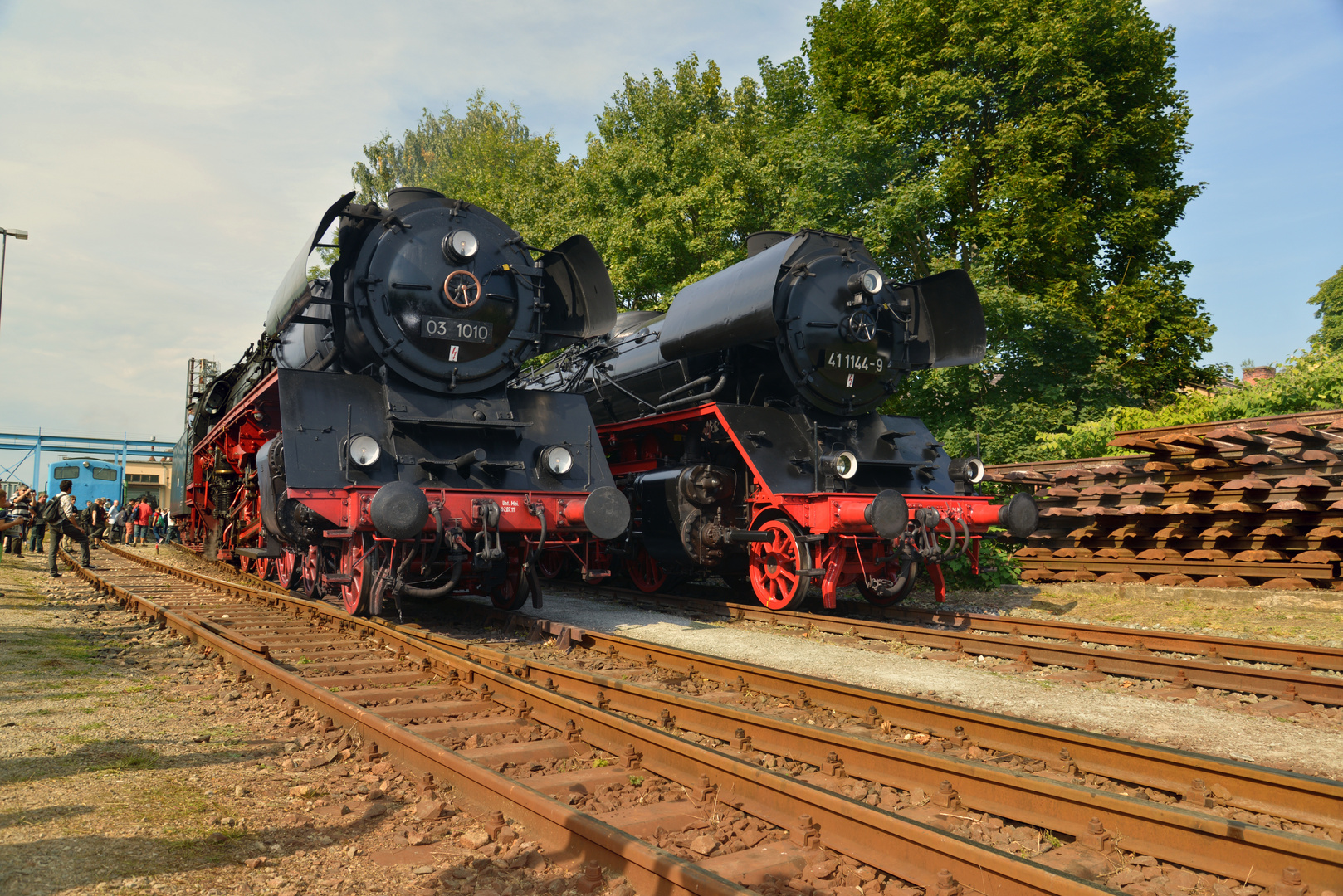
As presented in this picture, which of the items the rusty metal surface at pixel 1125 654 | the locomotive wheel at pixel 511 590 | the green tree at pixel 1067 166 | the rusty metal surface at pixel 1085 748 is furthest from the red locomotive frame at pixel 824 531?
the green tree at pixel 1067 166

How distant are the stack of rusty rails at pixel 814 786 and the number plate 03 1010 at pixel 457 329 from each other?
3.12 m

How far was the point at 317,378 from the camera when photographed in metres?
7.01

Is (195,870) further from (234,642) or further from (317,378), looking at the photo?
(317,378)

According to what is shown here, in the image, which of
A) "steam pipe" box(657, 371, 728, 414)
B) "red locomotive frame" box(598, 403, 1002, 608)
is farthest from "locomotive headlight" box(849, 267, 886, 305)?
"red locomotive frame" box(598, 403, 1002, 608)

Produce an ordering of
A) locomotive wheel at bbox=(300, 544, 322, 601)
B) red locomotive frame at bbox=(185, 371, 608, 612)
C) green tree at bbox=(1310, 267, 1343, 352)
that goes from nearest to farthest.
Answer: red locomotive frame at bbox=(185, 371, 608, 612), locomotive wheel at bbox=(300, 544, 322, 601), green tree at bbox=(1310, 267, 1343, 352)

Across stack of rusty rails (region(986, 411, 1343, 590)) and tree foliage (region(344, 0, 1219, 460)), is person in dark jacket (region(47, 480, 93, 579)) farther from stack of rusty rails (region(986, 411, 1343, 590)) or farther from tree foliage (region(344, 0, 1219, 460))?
stack of rusty rails (region(986, 411, 1343, 590))

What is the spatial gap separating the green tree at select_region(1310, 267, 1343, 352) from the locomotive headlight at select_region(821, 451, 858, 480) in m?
33.1

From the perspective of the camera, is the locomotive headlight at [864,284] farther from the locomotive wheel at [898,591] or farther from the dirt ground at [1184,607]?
the dirt ground at [1184,607]

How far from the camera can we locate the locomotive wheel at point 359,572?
6719mm

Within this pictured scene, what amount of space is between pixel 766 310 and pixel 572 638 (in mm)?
3400

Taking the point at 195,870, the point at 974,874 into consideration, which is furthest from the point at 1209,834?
the point at 195,870

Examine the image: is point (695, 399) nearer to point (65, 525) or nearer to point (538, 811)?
point (538, 811)

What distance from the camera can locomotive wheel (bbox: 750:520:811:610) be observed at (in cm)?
775

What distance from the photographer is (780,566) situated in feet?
26.7
